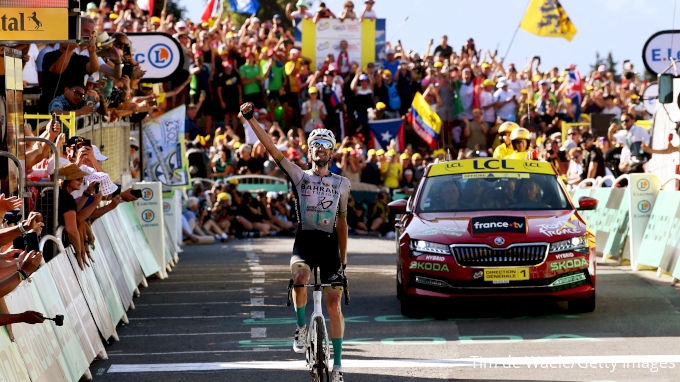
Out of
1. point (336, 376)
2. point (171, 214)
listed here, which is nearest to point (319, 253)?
point (336, 376)

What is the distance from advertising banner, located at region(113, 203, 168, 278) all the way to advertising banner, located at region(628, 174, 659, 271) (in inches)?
272

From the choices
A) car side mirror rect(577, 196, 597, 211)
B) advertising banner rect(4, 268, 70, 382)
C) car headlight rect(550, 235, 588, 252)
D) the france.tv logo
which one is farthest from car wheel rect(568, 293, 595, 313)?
the france.tv logo

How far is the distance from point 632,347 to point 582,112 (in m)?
24.7

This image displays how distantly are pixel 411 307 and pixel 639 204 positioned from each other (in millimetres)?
6196

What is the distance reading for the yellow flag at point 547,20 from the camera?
3156cm

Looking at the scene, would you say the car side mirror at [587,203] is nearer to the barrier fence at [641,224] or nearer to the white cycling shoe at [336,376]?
the barrier fence at [641,224]

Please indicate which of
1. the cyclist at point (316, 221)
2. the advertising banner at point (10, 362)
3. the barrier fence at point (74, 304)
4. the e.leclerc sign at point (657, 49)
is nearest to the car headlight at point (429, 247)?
the barrier fence at point (74, 304)

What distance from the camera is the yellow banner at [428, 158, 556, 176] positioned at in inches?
593

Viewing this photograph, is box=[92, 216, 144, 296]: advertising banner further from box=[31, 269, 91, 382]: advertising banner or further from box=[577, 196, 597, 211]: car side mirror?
box=[577, 196, 597, 211]: car side mirror

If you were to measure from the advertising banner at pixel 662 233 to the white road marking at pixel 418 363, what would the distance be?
6151 millimetres

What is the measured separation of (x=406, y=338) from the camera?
12.4 metres

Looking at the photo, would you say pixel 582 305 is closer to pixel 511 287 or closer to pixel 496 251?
pixel 511 287

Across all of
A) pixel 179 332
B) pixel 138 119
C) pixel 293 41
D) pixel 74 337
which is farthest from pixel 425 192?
pixel 293 41

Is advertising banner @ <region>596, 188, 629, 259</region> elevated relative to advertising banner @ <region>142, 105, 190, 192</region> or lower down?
lower down
